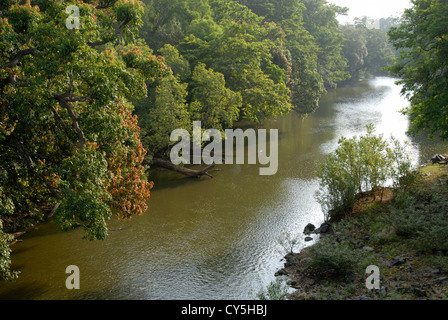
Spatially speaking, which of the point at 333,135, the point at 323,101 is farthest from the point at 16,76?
the point at 323,101

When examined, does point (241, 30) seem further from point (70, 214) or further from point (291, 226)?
point (70, 214)

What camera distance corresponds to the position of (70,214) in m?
9.66

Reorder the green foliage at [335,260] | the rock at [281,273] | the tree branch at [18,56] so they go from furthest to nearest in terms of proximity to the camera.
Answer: the rock at [281,273], the green foliage at [335,260], the tree branch at [18,56]

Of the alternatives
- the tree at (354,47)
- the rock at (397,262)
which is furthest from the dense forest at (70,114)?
the tree at (354,47)

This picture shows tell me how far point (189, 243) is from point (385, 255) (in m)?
6.96

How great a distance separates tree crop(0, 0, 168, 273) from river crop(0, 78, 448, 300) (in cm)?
230

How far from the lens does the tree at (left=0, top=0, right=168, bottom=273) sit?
997cm

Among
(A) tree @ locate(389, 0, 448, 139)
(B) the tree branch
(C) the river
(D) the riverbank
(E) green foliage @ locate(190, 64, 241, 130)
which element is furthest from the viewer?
(E) green foliage @ locate(190, 64, 241, 130)

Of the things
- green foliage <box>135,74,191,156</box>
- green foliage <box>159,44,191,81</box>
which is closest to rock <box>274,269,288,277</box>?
green foliage <box>135,74,191,156</box>

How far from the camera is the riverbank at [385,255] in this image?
32.7 feet

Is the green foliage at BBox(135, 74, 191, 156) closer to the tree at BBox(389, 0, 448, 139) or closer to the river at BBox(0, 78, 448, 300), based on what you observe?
the river at BBox(0, 78, 448, 300)

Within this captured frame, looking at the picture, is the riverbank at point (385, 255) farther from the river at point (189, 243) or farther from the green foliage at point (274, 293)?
the river at point (189, 243)

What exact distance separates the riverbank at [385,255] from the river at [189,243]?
4.85ft

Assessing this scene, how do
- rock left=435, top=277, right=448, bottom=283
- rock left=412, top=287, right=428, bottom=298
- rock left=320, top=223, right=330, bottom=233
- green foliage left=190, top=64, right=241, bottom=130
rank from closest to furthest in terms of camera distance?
rock left=412, top=287, right=428, bottom=298, rock left=435, top=277, right=448, bottom=283, rock left=320, top=223, right=330, bottom=233, green foliage left=190, top=64, right=241, bottom=130
